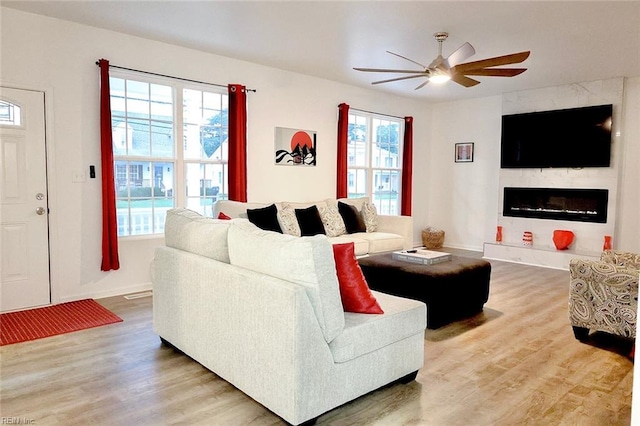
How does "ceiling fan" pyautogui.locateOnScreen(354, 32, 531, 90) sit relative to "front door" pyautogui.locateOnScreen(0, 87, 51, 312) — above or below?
above

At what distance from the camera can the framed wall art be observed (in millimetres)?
5949

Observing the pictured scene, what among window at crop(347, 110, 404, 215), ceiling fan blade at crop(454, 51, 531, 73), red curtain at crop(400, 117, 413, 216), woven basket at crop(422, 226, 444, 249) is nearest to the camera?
ceiling fan blade at crop(454, 51, 531, 73)

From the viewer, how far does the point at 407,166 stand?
773 centimetres

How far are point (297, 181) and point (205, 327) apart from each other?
3.77 metres

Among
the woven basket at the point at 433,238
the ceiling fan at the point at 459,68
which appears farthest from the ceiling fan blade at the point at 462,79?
the woven basket at the point at 433,238

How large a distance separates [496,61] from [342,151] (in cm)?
320

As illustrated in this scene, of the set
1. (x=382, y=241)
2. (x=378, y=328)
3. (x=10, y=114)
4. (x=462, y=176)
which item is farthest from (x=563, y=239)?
(x=10, y=114)

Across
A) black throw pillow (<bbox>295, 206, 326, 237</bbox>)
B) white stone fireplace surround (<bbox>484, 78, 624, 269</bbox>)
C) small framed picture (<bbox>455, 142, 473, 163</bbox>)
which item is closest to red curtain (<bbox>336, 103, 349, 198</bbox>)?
black throw pillow (<bbox>295, 206, 326, 237</bbox>)

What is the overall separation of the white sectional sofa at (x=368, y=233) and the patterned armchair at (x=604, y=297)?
234cm

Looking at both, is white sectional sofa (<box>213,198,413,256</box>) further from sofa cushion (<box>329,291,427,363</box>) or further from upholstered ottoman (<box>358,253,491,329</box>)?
sofa cushion (<box>329,291,427,363</box>)

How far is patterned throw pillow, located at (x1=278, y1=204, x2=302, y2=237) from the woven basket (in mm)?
3534

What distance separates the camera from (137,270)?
4770 millimetres

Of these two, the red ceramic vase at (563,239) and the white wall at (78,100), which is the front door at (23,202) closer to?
the white wall at (78,100)

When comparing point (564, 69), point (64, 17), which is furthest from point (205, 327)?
point (564, 69)
